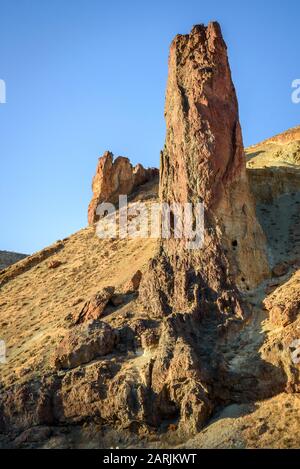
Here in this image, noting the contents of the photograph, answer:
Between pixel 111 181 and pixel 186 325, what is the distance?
86.6 ft

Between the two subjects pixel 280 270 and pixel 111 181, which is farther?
pixel 111 181

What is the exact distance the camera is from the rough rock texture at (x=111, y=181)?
49812mm

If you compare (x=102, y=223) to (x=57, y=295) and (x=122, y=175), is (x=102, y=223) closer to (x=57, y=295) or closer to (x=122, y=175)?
(x=122, y=175)

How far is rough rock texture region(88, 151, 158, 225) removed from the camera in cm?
4981

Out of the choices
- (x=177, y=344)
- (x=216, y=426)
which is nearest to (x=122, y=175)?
(x=177, y=344)

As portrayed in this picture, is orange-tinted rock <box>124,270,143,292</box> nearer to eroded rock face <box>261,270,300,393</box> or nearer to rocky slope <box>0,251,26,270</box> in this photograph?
eroded rock face <box>261,270,300,393</box>

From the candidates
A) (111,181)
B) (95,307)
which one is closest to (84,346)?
(95,307)

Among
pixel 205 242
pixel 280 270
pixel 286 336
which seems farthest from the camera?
pixel 280 270

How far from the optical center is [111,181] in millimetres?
50312

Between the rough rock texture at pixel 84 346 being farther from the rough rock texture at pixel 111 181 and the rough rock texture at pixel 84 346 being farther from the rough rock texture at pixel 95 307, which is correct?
the rough rock texture at pixel 111 181

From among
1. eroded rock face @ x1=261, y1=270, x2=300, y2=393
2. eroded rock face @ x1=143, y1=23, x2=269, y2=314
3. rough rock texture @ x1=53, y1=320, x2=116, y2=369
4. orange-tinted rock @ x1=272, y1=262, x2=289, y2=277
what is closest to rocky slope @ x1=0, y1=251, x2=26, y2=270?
eroded rock face @ x1=143, y1=23, x2=269, y2=314

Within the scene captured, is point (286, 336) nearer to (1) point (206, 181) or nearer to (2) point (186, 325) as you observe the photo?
A: (2) point (186, 325)

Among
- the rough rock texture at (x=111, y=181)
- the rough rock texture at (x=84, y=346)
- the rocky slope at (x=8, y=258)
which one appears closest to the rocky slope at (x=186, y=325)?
the rough rock texture at (x=84, y=346)

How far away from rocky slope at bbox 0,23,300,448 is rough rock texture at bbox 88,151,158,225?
1197 centimetres
